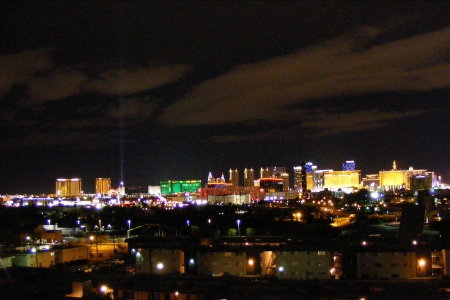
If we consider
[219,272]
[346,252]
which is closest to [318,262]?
[346,252]

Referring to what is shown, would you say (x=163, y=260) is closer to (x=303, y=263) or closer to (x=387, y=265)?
(x=303, y=263)

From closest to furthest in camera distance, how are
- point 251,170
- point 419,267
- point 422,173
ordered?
point 419,267 → point 422,173 → point 251,170

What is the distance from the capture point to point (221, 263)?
7.11 meters

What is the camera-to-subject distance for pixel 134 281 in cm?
530

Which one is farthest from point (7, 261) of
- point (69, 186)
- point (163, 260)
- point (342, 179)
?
point (69, 186)

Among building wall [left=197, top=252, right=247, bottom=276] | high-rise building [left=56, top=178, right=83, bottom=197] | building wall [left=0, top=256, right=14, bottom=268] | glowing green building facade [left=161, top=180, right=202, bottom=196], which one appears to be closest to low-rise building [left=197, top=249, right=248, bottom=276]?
building wall [left=197, top=252, right=247, bottom=276]

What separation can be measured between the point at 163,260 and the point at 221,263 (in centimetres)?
88

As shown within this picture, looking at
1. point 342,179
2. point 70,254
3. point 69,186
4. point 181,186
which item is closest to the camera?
point 70,254

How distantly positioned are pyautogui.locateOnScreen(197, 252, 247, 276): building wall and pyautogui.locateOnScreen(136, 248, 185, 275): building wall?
0.30 metres

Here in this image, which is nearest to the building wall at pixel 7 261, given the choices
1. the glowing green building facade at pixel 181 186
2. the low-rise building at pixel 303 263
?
the low-rise building at pixel 303 263

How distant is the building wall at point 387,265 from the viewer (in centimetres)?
668

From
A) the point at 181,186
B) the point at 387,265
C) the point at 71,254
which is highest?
the point at 387,265

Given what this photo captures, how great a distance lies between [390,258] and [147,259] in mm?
3411

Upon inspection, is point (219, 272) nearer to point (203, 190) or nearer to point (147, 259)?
point (147, 259)
